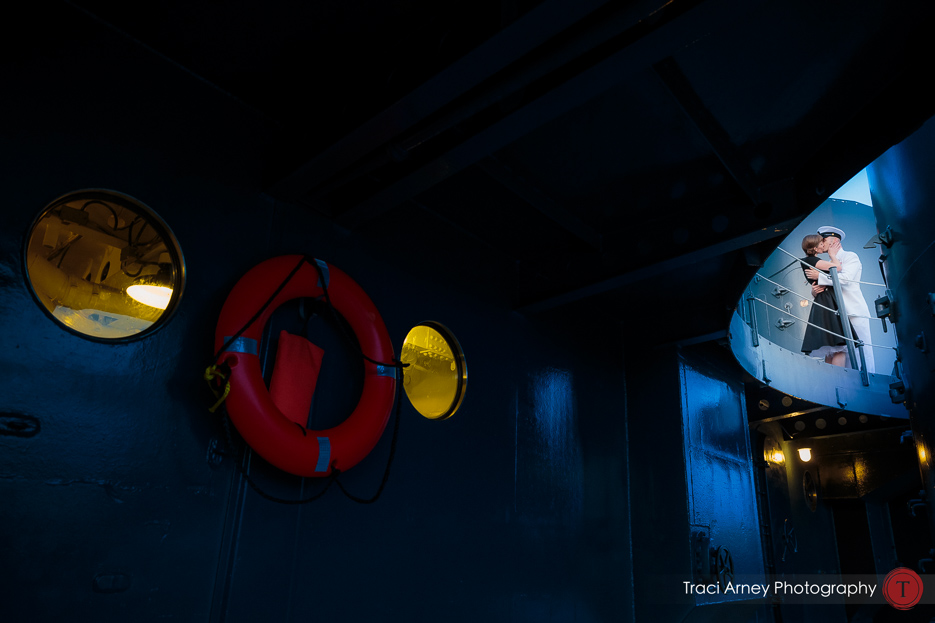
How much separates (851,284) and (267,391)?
9.09 meters

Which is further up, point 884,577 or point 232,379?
point 232,379

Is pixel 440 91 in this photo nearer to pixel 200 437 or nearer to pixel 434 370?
pixel 200 437

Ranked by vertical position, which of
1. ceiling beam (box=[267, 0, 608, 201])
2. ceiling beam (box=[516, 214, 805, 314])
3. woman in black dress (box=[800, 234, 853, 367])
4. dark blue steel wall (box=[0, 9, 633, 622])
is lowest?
dark blue steel wall (box=[0, 9, 633, 622])

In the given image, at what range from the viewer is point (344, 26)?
92.0 inches

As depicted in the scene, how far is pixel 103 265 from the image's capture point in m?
2.24

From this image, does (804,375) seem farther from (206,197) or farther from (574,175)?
(206,197)

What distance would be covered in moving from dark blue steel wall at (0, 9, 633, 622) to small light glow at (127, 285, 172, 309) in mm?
70

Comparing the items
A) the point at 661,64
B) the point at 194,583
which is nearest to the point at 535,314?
the point at 661,64

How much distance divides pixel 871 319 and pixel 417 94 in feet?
31.6

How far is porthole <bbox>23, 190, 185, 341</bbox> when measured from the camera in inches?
82.8

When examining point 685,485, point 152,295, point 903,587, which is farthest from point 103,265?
point 903,587

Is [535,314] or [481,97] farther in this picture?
[535,314]

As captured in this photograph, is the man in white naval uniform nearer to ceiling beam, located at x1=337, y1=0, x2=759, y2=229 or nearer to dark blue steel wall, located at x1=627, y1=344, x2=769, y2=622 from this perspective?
dark blue steel wall, located at x1=627, y1=344, x2=769, y2=622

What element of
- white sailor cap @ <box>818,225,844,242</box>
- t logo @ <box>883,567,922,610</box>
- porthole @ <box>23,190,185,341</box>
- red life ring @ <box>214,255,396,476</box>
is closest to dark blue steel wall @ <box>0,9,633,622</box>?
porthole @ <box>23,190,185,341</box>
